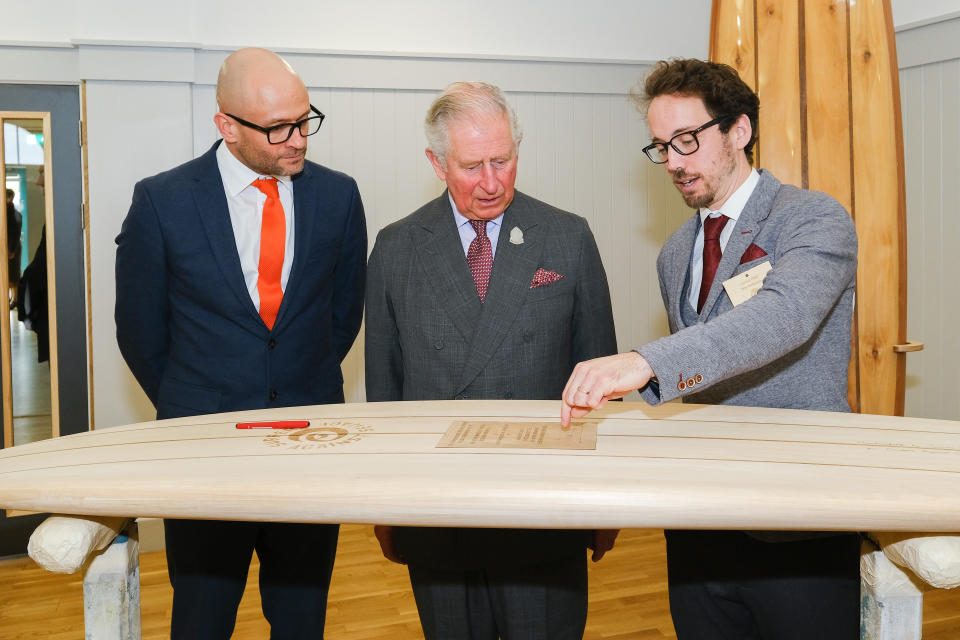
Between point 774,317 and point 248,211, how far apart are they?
1268 mm

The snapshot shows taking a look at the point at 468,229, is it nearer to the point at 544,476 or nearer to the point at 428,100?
the point at 544,476

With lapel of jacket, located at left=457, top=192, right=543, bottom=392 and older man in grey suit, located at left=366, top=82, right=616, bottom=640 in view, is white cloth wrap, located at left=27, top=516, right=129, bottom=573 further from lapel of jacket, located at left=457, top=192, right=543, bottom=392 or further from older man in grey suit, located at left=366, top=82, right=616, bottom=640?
→ lapel of jacket, located at left=457, top=192, right=543, bottom=392

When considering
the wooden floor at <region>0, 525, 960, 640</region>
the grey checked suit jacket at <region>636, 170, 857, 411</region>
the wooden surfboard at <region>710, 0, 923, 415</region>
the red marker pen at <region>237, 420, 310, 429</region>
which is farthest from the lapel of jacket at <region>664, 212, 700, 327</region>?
the wooden floor at <region>0, 525, 960, 640</region>

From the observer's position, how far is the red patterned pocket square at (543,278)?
1797 millimetres

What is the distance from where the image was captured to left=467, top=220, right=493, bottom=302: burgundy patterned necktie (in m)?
1.81

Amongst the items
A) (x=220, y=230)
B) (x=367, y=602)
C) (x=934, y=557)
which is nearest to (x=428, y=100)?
(x=220, y=230)

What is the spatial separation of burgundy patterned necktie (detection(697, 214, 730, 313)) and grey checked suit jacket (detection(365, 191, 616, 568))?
28cm

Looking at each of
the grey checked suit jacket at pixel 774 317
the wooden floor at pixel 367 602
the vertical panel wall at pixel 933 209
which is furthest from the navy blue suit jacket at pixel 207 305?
the vertical panel wall at pixel 933 209

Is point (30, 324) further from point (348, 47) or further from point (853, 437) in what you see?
point (853, 437)

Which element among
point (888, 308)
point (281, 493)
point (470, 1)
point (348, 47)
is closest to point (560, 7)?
point (470, 1)

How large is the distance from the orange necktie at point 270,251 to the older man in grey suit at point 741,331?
89 centimetres

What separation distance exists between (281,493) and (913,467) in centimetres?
95

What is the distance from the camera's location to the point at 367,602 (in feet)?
9.92

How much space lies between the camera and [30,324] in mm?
3553
